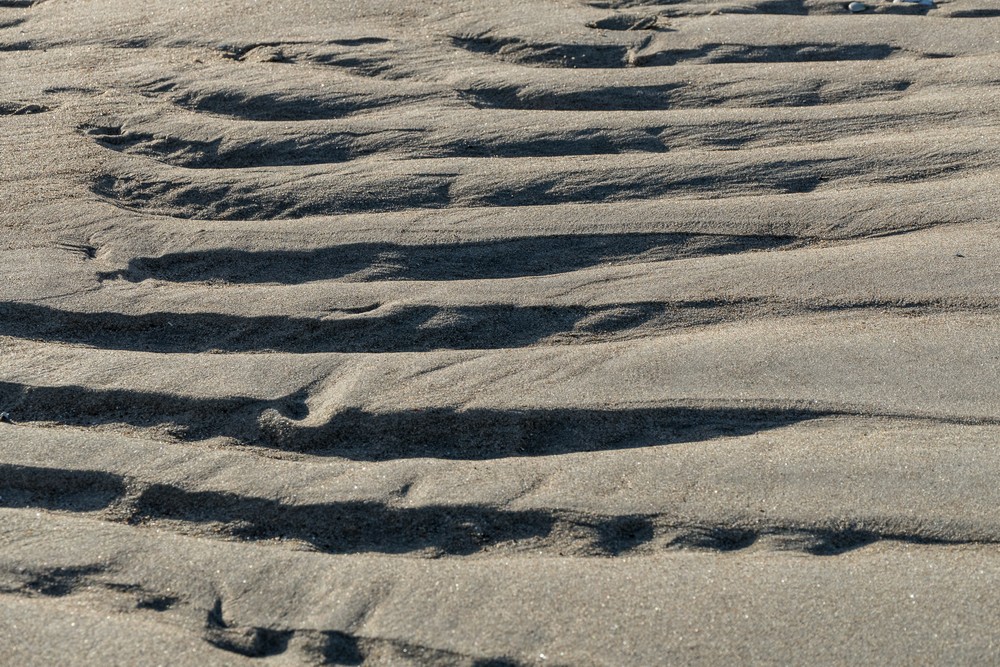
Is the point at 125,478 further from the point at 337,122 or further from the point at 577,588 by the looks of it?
the point at 337,122

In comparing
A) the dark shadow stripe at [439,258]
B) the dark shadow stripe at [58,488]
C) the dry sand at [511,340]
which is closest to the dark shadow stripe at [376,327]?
the dry sand at [511,340]

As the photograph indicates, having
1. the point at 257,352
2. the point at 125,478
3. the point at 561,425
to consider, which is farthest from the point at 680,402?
the point at 125,478

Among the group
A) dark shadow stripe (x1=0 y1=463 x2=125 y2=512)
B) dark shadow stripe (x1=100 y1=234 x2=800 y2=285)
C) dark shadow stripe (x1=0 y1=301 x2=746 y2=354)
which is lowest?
dark shadow stripe (x1=0 y1=463 x2=125 y2=512)

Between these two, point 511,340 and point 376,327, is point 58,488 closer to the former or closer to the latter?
point 376,327

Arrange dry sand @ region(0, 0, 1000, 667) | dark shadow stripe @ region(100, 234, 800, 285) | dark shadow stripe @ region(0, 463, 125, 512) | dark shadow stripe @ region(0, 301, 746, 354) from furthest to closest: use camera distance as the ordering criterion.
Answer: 1. dark shadow stripe @ region(100, 234, 800, 285)
2. dark shadow stripe @ region(0, 301, 746, 354)
3. dark shadow stripe @ region(0, 463, 125, 512)
4. dry sand @ region(0, 0, 1000, 667)

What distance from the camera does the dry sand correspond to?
1.48m

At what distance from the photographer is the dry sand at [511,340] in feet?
4.86

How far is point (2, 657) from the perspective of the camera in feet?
4.68

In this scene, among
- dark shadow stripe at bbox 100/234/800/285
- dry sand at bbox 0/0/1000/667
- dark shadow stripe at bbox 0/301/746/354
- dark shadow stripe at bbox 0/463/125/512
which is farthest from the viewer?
dark shadow stripe at bbox 100/234/800/285

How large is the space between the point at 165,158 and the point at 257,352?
857 millimetres

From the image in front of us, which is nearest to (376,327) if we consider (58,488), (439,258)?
(439,258)

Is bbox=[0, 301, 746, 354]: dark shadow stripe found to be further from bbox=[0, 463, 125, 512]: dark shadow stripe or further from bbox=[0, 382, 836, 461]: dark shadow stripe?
bbox=[0, 463, 125, 512]: dark shadow stripe

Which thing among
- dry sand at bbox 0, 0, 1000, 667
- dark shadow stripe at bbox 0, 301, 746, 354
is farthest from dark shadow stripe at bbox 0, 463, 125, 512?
dark shadow stripe at bbox 0, 301, 746, 354

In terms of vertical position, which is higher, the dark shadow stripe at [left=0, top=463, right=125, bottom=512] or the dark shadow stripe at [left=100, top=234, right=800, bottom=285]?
the dark shadow stripe at [left=100, top=234, right=800, bottom=285]
